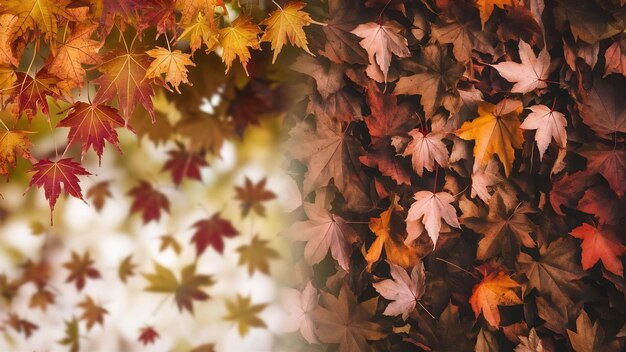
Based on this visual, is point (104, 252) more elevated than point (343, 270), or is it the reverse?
point (343, 270)

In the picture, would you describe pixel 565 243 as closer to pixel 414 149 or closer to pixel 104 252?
pixel 414 149

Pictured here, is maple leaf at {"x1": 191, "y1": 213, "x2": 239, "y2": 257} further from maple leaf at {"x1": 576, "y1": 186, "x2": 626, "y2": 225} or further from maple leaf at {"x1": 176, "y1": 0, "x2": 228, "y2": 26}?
maple leaf at {"x1": 576, "y1": 186, "x2": 626, "y2": 225}

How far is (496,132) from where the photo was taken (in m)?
1.09

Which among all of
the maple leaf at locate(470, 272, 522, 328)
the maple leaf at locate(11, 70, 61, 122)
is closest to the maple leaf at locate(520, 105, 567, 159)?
the maple leaf at locate(470, 272, 522, 328)

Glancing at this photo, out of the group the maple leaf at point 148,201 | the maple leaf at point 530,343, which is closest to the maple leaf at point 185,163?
A: the maple leaf at point 148,201

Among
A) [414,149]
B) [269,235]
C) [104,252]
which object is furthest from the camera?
[104,252]

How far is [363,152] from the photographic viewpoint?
1.10m

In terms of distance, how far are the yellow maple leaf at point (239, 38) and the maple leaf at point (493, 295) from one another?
0.71 meters

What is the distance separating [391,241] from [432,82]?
36 centimetres

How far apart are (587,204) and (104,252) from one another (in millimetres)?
1409

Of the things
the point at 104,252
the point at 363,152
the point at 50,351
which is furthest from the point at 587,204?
the point at 50,351

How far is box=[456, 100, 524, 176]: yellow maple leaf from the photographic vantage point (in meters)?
1.07

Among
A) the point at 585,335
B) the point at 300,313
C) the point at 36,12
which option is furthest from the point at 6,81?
the point at 585,335

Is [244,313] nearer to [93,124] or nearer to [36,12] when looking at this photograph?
[93,124]
